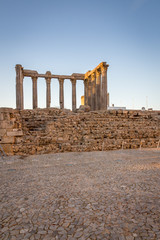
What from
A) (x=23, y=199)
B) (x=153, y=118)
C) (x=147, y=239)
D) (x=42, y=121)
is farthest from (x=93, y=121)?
(x=147, y=239)

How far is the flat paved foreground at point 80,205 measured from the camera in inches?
99.9

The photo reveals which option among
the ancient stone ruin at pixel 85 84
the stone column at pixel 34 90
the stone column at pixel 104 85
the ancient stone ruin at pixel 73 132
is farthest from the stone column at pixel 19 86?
the stone column at pixel 104 85

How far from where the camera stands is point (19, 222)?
9.16 ft

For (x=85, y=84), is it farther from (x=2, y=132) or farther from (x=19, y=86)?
(x=2, y=132)

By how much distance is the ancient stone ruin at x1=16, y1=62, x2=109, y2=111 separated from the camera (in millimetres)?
23469

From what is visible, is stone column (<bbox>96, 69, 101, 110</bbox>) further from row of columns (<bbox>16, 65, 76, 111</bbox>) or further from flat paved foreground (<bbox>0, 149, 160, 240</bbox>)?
flat paved foreground (<bbox>0, 149, 160, 240</bbox>)

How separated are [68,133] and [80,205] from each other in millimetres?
7860

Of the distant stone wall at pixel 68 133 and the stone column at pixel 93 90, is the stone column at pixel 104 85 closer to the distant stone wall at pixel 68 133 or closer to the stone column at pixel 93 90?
the stone column at pixel 93 90

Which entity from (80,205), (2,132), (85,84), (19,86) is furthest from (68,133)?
(85,84)

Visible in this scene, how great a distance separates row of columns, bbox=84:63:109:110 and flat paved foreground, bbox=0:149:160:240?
19467 mm

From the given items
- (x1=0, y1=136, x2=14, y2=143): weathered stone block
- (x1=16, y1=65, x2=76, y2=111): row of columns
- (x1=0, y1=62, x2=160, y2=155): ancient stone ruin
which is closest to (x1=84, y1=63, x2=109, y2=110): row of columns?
(x1=16, y1=65, x2=76, y2=111): row of columns

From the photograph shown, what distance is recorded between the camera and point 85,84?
3091 cm

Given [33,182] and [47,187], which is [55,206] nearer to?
[47,187]

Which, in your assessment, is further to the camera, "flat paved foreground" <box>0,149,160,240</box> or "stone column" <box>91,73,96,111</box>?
"stone column" <box>91,73,96,111</box>
